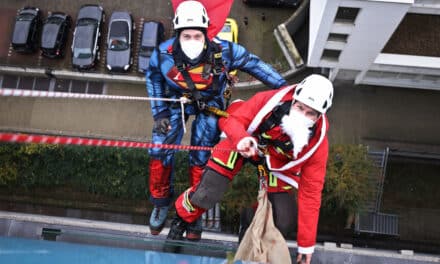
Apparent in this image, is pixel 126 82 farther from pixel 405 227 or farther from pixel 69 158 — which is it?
pixel 405 227

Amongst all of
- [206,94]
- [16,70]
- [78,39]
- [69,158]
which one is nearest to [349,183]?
[206,94]

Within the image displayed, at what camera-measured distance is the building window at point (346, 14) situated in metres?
12.1

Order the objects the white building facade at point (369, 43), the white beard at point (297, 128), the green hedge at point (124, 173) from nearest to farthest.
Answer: the white beard at point (297, 128) < the white building facade at point (369, 43) < the green hedge at point (124, 173)

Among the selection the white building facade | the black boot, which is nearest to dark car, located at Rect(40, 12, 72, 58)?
the white building facade

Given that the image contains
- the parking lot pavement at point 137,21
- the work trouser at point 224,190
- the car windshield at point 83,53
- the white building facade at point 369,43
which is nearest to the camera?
the work trouser at point 224,190

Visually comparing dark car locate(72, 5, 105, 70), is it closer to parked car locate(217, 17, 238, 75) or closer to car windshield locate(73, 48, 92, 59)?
car windshield locate(73, 48, 92, 59)

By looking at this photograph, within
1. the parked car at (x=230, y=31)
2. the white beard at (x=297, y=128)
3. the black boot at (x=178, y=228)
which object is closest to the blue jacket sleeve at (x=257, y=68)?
the white beard at (x=297, y=128)

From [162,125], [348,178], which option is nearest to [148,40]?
[348,178]

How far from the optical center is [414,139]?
17.1 m

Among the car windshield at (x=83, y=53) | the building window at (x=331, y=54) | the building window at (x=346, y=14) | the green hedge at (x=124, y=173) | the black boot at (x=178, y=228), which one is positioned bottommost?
the black boot at (x=178, y=228)

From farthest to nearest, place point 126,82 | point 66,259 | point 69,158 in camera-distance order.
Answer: point 126,82
point 69,158
point 66,259

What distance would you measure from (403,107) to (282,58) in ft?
17.1

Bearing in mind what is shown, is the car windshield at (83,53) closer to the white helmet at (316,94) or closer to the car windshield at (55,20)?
the car windshield at (55,20)

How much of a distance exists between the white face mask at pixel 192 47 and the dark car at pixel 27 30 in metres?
13.4
